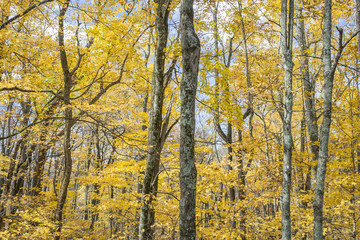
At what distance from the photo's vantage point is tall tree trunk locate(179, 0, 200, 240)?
2809 millimetres

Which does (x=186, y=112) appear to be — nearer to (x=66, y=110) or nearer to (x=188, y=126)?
(x=188, y=126)

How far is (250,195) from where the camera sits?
6703 mm

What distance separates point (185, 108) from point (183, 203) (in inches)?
49.2

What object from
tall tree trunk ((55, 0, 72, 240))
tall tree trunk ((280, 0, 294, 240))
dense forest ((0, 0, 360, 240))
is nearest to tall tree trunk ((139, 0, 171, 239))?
dense forest ((0, 0, 360, 240))

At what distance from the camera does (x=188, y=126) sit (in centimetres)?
303

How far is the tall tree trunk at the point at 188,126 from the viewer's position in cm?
281

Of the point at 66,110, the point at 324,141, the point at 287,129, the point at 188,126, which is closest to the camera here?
the point at 188,126

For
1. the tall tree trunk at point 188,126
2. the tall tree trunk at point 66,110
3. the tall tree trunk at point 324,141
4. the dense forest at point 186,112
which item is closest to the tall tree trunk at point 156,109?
the dense forest at point 186,112

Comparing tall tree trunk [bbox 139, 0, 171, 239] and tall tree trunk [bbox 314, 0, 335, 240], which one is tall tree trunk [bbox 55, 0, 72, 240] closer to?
tall tree trunk [bbox 139, 0, 171, 239]

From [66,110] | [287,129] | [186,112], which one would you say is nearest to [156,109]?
[186,112]

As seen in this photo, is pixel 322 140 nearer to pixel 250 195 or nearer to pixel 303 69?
pixel 250 195

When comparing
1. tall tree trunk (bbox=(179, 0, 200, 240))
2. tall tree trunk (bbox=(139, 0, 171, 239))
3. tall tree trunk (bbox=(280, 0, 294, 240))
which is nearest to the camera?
tall tree trunk (bbox=(179, 0, 200, 240))

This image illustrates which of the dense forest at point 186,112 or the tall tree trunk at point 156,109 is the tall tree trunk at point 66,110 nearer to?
the dense forest at point 186,112

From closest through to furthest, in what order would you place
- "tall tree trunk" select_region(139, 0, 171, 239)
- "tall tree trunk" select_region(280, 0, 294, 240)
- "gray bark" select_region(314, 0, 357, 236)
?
"gray bark" select_region(314, 0, 357, 236) < "tall tree trunk" select_region(280, 0, 294, 240) < "tall tree trunk" select_region(139, 0, 171, 239)
